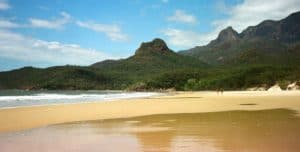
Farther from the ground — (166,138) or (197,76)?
(197,76)

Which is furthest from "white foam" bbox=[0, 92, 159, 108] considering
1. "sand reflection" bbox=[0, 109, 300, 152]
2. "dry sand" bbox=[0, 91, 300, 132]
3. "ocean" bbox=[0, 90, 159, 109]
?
"sand reflection" bbox=[0, 109, 300, 152]

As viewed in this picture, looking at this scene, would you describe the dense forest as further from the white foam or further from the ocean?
the white foam

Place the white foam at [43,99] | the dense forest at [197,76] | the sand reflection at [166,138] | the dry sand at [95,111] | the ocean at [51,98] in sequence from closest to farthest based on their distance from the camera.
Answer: the sand reflection at [166,138]
the dry sand at [95,111]
the white foam at [43,99]
the ocean at [51,98]
the dense forest at [197,76]

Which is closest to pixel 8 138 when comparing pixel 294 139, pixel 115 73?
pixel 294 139

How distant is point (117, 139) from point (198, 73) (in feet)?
447

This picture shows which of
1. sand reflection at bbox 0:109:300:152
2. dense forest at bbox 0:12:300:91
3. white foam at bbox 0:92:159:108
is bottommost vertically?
sand reflection at bbox 0:109:300:152

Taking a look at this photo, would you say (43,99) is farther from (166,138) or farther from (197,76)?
(197,76)

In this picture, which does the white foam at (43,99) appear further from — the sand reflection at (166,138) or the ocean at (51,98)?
the sand reflection at (166,138)

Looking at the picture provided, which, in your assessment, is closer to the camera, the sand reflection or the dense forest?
the sand reflection

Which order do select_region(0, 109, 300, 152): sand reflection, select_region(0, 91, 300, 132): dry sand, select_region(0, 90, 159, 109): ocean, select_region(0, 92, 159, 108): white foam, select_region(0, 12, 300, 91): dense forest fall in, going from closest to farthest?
select_region(0, 109, 300, 152): sand reflection, select_region(0, 91, 300, 132): dry sand, select_region(0, 92, 159, 108): white foam, select_region(0, 90, 159, 109): ocean, select_region(0, 12, 300, 91): dense forest

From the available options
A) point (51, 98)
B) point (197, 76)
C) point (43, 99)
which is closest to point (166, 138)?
point (43, 99)

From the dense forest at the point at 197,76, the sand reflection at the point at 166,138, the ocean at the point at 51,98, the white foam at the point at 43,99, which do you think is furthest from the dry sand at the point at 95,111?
the dense forest at the point at 197,76

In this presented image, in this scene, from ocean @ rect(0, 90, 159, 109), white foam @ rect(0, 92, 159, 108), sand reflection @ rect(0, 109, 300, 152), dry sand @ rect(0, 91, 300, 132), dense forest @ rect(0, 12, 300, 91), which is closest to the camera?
sand reflection @ rect(0, 109, 300, 152)

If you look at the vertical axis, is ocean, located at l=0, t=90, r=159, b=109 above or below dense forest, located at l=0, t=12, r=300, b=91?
below
